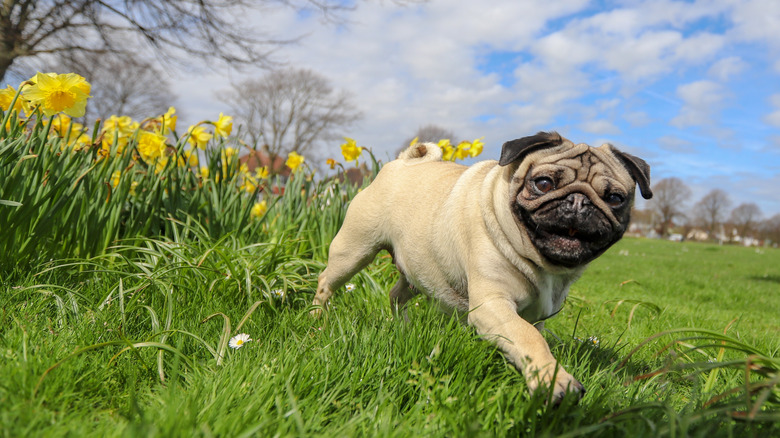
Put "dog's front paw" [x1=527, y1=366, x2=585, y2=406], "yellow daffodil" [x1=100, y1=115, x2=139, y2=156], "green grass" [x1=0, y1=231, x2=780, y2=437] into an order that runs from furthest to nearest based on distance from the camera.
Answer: "yellow daffodil" [x1=100, y1=115, x2=139, y2=156] → "dog's front paw" [x1=527, y1=366, x2=585, y2=406] → "green grass" [x1=0, y1=231, x2=780, y2=437]

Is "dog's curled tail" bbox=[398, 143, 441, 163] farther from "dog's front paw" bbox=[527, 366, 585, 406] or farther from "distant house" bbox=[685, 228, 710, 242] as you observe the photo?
"distant house" bbox=[685, 228, 710, 242]

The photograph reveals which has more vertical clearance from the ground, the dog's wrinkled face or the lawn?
the dog's wrinkled face

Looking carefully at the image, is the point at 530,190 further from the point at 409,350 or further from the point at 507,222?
the point at 409,350

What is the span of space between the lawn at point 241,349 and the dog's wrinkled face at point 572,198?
0.51 meters

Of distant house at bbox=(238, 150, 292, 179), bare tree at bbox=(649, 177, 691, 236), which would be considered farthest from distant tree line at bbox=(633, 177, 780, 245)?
distant house at bbox=(238, 150, 292, 179)

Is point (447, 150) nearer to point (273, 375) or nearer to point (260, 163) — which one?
point (260, 163)

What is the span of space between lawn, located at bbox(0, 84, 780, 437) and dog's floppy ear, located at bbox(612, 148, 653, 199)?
0.88 meters

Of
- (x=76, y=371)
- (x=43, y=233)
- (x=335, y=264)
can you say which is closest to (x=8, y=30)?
(x=43, y=233)

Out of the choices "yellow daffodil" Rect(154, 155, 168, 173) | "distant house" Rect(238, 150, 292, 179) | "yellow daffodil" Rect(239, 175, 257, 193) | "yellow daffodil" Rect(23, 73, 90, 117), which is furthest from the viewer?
"distant house" Rect(238, 150, 292, 179)

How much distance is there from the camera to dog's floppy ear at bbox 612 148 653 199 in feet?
8.73

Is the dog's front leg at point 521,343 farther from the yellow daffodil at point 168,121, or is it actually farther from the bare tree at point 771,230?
the bare tree at point 771,230

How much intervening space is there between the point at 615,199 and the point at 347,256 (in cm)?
178

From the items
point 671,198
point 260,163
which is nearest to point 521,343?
point 260,163

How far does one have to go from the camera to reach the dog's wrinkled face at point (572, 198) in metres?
2.32
